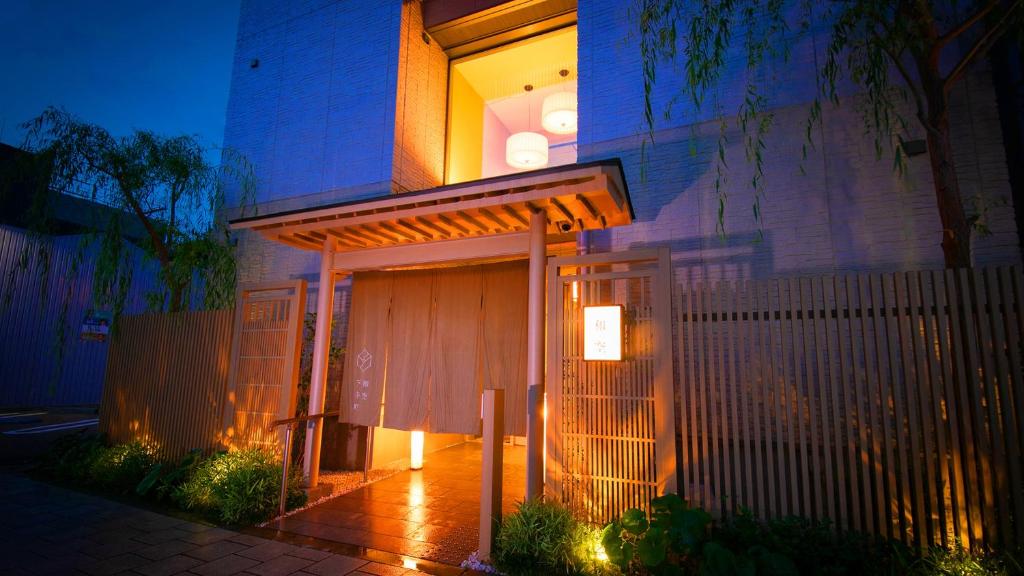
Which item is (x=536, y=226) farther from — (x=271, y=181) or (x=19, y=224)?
(x=19, y=224)

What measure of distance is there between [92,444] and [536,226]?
24.7 feet

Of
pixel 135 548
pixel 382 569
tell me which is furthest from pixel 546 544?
pixel 135 548

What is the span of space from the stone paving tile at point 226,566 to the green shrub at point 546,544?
2.15 meters

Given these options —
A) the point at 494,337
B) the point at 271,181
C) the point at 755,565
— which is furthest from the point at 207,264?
the point at 755,565

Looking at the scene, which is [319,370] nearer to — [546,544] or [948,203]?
[546,544]

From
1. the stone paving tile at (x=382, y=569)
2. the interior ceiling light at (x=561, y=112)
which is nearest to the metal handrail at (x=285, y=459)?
the stone paving tile at (x=382, y=569)

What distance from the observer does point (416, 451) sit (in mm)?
7680

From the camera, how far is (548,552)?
155 inches

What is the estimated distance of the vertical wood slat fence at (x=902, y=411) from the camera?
3355 mm

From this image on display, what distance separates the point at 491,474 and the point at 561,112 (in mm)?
6654

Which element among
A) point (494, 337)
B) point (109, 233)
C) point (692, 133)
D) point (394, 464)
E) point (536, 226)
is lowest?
point (394, 464)

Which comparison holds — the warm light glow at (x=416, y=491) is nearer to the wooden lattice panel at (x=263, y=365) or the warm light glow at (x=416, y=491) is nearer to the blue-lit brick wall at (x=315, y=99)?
the wooden lattice panel at (x=263, y=365)

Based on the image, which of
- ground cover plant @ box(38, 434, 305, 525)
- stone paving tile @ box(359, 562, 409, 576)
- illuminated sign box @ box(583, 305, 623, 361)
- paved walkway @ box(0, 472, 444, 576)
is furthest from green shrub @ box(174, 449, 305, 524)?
illuminated sign box @ box(583, 305, 623, 361)

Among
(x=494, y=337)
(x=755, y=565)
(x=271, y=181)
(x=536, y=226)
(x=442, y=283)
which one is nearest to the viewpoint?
(x=755, y=565)
